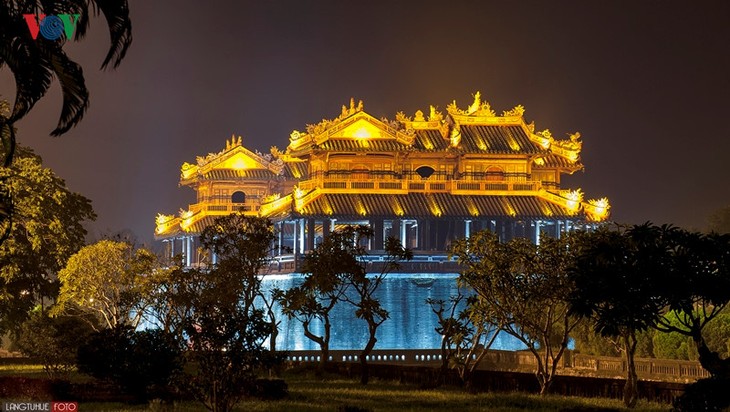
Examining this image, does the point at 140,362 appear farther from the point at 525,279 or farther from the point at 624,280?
the point at 624,280

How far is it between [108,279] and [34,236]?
3943 millimetres

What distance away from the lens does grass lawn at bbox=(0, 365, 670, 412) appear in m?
27.4

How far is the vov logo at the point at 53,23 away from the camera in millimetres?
18719

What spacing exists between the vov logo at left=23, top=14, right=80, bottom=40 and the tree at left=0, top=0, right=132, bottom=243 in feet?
0.16

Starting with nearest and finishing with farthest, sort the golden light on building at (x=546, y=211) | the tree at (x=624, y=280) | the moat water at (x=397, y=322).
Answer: the tree at (x=624, y=280), the moat water at (x=397, y=322), the golden light on building at (x=546, y=211)

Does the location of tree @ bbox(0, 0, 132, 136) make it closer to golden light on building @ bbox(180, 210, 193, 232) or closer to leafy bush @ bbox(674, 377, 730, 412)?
leafy bush @ bbox(674, 377, 730, 412)

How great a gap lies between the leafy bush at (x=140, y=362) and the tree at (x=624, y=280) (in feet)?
31.7

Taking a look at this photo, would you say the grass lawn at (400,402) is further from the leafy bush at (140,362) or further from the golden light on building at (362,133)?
the golden light on building at (362,133)

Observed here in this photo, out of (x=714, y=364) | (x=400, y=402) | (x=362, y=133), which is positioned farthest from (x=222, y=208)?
(x=714, y=364)

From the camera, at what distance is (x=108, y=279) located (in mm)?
47156

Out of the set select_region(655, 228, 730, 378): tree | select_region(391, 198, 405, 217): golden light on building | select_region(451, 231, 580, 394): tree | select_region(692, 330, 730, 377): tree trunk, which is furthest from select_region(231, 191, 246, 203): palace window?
select_region(692, 330, 730, 377): tree trunk

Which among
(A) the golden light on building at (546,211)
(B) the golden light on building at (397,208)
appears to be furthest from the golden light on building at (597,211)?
(B) the golden light on building at (397,208)

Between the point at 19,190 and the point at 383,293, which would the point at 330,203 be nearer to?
the point at 383,293

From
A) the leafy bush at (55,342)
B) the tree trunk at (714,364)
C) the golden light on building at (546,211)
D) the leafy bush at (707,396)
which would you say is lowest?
the leafy bush at (707,396)
